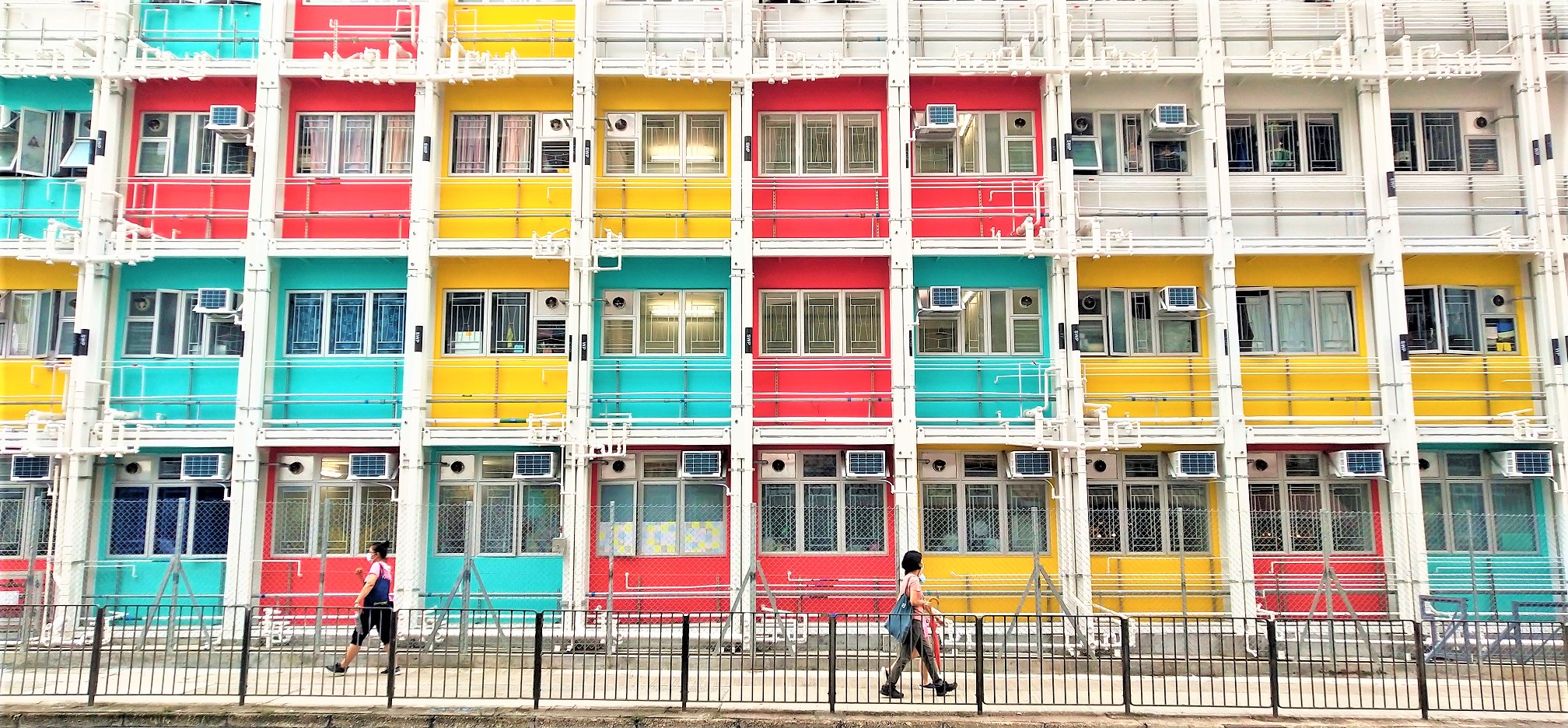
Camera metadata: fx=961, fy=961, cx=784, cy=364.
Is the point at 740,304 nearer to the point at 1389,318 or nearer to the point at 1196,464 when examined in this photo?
the point at 1196,464

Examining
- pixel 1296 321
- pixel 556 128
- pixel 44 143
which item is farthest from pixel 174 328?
pixel 1296 321

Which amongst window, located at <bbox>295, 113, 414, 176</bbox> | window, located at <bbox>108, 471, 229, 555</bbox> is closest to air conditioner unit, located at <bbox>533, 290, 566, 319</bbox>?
window, located at <bbox>295, 113, 414, 176</bbox>

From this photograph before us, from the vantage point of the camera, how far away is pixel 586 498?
17141 millimetres

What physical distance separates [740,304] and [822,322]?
1.72m

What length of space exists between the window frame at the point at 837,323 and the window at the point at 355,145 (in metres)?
7.35

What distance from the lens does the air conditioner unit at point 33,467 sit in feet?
55.4

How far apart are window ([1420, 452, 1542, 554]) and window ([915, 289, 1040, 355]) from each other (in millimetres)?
7650

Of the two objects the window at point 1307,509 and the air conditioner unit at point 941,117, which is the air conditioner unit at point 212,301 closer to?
the air conditioner unit at point 941,117

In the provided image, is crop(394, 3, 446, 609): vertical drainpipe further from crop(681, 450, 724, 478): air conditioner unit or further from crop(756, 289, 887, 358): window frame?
crop(756, 289, 887, 358): window frame

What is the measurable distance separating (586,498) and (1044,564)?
8.39 meters

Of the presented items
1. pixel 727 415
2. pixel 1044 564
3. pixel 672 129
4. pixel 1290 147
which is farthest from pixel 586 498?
pixel 1290 147

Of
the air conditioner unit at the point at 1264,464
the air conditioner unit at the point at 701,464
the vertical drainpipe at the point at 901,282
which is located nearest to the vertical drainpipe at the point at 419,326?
the air conditioner unit at the point at 701,464

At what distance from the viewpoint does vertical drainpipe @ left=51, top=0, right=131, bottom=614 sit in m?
16.7

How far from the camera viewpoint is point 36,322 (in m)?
17.9
